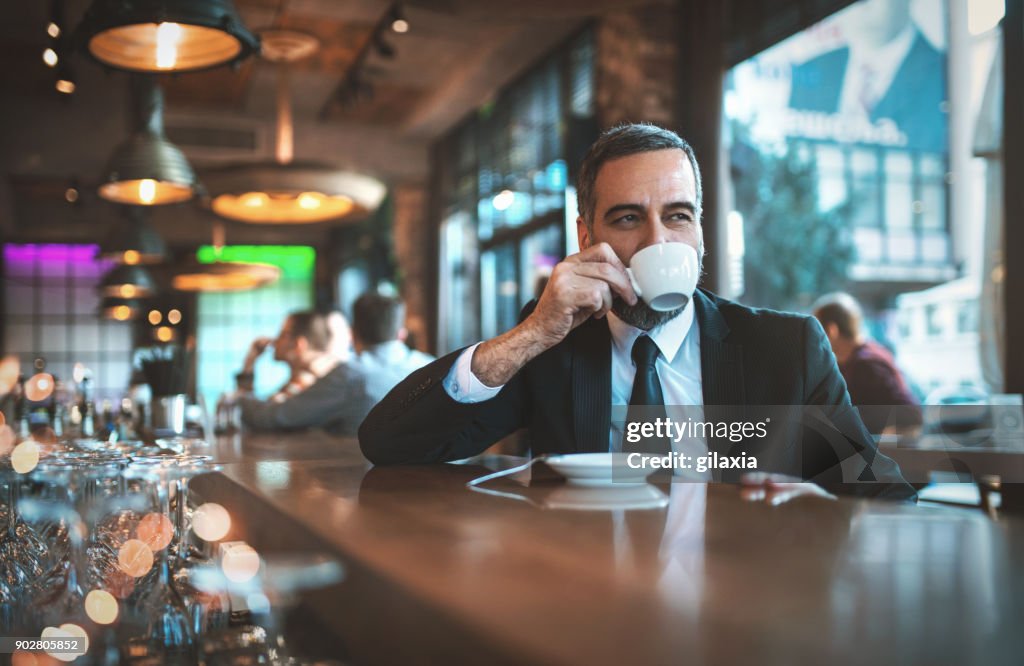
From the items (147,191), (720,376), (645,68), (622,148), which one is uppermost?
(645,68)

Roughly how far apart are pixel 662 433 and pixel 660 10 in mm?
3719

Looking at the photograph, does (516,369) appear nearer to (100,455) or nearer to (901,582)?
(100,455)

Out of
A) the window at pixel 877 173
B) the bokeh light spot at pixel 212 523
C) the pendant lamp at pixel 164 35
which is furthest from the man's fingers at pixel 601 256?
the window at pixel 877 173

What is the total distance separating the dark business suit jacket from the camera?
4.46 ft

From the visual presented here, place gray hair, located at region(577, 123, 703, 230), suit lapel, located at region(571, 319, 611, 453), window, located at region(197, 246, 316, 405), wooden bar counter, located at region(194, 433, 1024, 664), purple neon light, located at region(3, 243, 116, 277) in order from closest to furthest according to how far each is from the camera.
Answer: wooden bar counter, located at region(194, 433, 1024, 664) < suit lapel, located at region(571, 319, 611, 453) < gray hair, located at region(577, 123, 703, 230) < purple neon light, located at region(3, 243, 116, 277) < window, located at region(197, 246, 316, 405)

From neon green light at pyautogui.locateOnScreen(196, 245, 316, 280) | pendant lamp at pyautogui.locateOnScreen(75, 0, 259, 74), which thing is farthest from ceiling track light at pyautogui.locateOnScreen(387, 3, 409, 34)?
neon green light at pyautogui.locateOnScreen(196, 245, 316, 280)

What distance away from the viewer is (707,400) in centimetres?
144

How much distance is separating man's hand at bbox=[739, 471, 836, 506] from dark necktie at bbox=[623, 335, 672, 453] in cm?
41

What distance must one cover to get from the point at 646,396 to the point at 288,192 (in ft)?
6.01

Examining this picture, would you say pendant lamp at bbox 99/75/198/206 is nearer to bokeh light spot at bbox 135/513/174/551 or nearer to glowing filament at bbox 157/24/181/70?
glowing filament at bbox 157/24/181/70

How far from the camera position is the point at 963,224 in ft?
17.7

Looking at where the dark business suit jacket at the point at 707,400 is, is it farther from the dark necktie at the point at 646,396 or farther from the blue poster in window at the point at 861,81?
the blue poster in window at the point at 861,81

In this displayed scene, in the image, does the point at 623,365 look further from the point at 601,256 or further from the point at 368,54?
the point at 368,54

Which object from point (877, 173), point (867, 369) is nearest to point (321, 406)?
point (867, 369)
